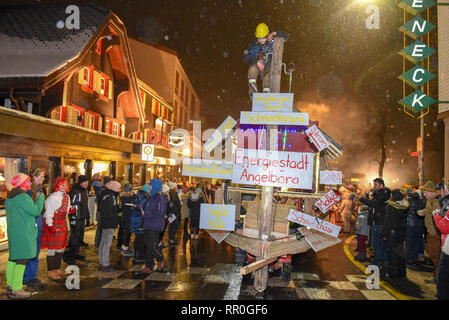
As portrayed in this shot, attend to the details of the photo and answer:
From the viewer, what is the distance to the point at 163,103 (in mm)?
27500

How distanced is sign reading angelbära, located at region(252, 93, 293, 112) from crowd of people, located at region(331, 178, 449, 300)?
318 centimetres

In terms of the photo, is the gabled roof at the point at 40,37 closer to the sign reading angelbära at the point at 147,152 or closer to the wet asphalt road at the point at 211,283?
the sign reading angelbära at the point at 147,152

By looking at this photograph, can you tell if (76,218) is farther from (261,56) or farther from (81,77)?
(81,77)

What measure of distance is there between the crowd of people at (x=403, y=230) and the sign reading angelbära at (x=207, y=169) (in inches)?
147

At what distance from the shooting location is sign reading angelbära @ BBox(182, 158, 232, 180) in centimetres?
594

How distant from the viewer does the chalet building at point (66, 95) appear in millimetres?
10164

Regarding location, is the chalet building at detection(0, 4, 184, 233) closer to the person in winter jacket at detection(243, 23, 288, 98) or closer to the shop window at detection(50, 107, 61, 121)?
the shop window at detection(50, 107, 61, 121)

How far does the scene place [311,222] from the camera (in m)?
5.77

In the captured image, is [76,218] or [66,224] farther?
[76,218]

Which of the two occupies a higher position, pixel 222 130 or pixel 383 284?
pixel 222 130

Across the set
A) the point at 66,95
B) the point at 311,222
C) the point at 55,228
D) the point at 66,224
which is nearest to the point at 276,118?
the point at 311,222

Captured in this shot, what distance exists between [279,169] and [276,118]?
93cm
